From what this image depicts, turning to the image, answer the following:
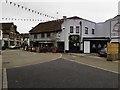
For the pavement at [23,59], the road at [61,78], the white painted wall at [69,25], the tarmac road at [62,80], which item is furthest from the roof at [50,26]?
the tarmac road at [62,80]

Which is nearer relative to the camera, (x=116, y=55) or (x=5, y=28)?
(x=116, y=55)

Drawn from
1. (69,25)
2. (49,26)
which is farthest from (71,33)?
(49,26)

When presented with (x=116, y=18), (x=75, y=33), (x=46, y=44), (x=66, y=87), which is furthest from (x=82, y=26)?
(x=66, y=87)

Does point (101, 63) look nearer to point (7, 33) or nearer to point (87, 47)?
point (87, 47)

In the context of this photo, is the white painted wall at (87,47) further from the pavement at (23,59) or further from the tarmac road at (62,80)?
the tarmac road at (62,80)

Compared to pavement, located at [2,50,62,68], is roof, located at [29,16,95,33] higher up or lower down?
higher up

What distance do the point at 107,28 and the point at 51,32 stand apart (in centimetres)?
1417

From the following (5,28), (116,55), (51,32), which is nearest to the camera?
(116,55)

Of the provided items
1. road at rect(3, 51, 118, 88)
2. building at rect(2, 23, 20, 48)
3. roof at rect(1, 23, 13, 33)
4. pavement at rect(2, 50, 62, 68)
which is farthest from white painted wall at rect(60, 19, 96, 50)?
road at rect(3, 51, 118, 88)

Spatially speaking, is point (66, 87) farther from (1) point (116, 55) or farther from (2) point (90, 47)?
(2) point (90, 47)

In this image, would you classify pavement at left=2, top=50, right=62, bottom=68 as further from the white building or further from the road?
the white building

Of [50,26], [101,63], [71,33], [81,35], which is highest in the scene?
[50,26]

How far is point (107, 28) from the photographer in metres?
51.9

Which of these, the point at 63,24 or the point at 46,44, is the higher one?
the point at 63,24
